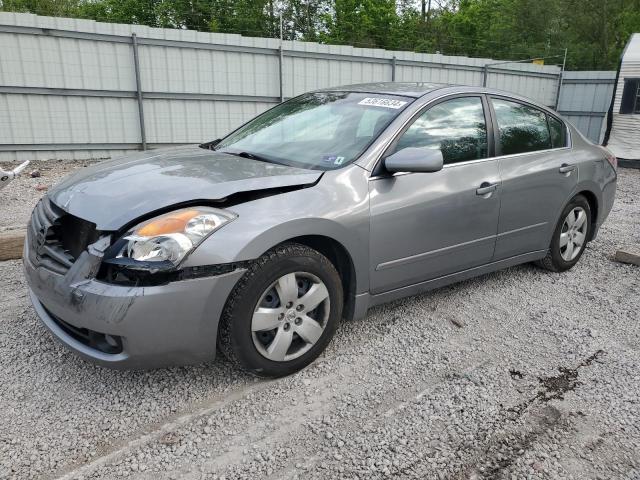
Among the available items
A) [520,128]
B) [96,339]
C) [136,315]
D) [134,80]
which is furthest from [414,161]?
[134,80]

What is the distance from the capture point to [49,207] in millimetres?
2916

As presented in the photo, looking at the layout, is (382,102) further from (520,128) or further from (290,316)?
(290,316)

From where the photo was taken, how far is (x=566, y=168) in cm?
427

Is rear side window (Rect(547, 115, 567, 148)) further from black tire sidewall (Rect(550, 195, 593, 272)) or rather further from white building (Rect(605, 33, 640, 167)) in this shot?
white building (Rect(605, 33, 640, 167))

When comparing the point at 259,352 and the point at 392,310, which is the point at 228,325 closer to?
the point at 259,352

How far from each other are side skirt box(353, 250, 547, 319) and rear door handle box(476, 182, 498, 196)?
56 centimetres

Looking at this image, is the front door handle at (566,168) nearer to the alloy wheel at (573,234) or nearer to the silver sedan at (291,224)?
the silver sedan at (291,224)

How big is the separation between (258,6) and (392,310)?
88.5 ft

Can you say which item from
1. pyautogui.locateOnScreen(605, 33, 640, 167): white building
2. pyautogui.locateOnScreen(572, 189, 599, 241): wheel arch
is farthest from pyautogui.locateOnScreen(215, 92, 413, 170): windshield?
pyautogui.locateOnScreen(605, 33, 640, 167): white building

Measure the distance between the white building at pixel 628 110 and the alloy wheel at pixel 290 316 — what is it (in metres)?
12.4

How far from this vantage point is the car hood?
2.54 meters

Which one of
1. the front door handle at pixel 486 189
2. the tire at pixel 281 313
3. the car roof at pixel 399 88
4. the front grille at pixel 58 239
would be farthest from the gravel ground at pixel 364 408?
the car roof at pixel 399 88

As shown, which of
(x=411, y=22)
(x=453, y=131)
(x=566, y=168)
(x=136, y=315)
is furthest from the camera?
(x=411, y=22)

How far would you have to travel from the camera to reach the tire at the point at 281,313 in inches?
101
